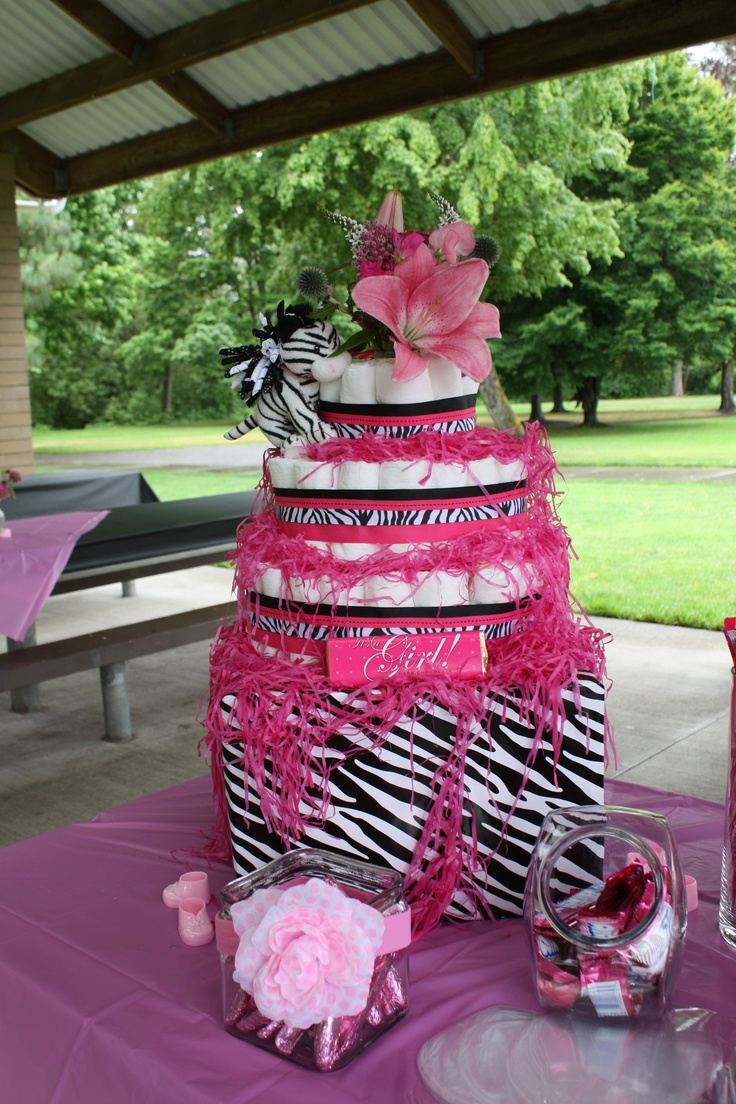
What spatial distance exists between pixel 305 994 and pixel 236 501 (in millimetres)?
4432

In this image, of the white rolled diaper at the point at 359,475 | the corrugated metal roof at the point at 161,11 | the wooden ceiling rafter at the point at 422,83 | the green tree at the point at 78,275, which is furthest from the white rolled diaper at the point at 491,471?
the green tree at the point at 78,275

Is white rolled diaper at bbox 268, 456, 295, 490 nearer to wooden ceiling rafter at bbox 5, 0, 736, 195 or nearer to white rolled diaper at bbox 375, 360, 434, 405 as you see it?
white rolled diaper at bbox 375, 360, 434, 405

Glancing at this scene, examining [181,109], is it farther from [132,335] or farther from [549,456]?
[132,335]

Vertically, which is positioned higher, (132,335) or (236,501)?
(132,335)

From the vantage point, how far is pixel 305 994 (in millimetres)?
742

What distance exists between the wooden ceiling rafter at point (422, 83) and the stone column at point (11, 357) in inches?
15.4

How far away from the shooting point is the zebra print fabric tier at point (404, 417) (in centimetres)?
111

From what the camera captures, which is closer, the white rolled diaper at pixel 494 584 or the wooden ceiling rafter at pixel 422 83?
the white rolled diaper at pixel 494 584

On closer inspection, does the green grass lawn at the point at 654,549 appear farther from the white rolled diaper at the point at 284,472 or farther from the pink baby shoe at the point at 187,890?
the pink baby shoe at the point at 187,890

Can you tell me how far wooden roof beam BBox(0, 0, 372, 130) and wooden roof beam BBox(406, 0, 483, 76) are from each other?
322 millimetres

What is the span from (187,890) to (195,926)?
3.1 inches

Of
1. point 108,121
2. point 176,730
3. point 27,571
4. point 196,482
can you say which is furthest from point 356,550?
point 196,482

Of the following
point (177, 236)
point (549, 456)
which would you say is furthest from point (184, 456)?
point (549, 456)

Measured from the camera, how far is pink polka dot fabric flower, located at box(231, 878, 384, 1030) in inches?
29.0
